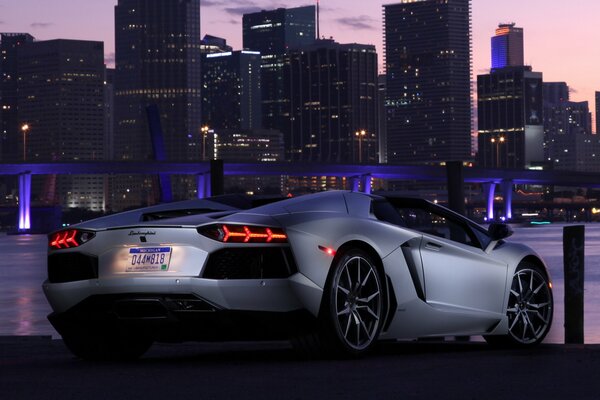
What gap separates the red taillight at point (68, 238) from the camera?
27.7ft

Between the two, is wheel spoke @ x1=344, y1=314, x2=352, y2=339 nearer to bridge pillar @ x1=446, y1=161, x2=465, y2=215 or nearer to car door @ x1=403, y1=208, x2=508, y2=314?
car door @ x1=403, y1=208, x2=508, y2=314

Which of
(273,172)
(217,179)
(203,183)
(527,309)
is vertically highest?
(273,172)

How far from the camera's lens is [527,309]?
970cm

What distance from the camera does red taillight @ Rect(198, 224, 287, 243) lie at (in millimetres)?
7996

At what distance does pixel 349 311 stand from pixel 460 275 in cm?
123

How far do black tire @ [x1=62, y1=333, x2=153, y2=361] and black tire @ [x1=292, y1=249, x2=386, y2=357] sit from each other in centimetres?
132

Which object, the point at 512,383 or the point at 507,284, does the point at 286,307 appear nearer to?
the point at 512,383

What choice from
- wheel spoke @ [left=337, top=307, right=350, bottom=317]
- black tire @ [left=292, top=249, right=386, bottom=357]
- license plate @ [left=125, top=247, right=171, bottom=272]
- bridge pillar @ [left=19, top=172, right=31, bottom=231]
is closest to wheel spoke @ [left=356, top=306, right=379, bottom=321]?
black tire @ [left=292, top=249, right=386, bottom=357]

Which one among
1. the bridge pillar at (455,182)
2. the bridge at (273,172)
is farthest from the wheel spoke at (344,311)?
the bridge at (273,172)

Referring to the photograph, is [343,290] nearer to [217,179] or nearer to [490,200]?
[217,179]

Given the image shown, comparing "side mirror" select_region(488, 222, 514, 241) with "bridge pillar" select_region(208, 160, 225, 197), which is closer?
"side mirror" select_region(488, 222, 514, 241)

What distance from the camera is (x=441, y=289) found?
9016 mm

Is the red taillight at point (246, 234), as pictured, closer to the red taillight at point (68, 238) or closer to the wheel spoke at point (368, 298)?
the wheel spoke at point (368, 298)

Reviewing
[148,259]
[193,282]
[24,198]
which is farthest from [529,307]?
[24,198]
